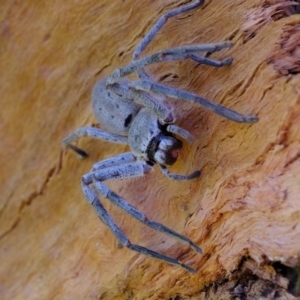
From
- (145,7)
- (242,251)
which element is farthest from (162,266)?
(145,7)

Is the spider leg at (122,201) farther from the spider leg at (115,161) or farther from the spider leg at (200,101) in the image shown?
the spider leg at (200,101)

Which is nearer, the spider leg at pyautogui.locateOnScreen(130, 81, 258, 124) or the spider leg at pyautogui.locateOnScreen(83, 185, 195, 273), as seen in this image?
the spider leg at pyautogui.locateOnScreen(130, 81, 258, 124)

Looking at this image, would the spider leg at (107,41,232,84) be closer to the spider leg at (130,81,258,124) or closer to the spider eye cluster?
the spider leg at (130,81,258,124)

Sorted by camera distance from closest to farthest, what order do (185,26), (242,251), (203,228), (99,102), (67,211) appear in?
1. (242,251)
2. (203,228)
3. (185,26)
4. (99,102)
5. (67,211)

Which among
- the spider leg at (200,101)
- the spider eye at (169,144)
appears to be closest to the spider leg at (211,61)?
the spider leg at (200,101)

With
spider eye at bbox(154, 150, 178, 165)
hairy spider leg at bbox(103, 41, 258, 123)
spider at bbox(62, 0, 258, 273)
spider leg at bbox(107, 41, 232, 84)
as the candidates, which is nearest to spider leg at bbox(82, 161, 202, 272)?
spider at bbox(62, 0, 258, 273)

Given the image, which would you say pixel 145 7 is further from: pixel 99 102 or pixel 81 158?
pixel 81 158
